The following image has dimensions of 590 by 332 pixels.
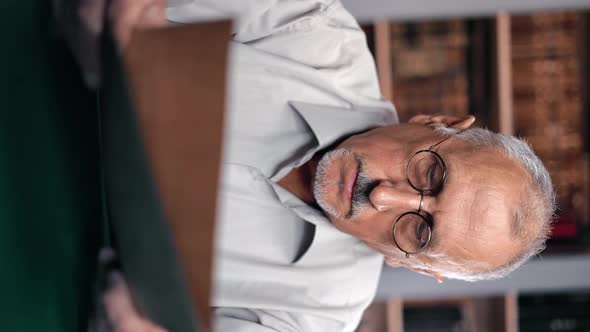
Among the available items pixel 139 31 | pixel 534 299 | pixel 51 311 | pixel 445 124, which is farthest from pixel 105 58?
pixel 534 299

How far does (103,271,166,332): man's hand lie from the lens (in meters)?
0.60

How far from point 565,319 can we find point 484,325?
31cm

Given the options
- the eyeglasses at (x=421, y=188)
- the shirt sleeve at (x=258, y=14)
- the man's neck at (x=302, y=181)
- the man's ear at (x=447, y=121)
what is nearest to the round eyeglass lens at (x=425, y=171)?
the eyeglasses at (x=421, y=188)

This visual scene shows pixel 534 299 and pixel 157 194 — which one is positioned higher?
pixel 157 194

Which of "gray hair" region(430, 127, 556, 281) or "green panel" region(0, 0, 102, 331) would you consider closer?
"green panel" region(0, 0, 102, 331)

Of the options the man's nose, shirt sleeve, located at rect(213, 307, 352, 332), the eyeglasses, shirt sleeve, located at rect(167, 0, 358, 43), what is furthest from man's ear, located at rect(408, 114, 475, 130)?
shirt sleeve, located at rect(213, 307, 352, 332)

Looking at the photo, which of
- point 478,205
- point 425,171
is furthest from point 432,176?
point 478,205

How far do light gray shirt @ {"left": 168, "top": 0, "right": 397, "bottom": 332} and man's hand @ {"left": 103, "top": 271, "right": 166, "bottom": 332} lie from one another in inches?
26.9

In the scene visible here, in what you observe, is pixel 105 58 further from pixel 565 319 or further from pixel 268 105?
pixel 565 319

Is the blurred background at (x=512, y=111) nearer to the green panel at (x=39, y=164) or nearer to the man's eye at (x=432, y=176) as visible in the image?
the man's eye at (x=432, y=176)

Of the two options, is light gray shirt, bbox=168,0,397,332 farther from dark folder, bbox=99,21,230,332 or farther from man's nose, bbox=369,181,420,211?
dark folder, bbox=99,21,230,332

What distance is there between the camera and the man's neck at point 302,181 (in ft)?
4.61

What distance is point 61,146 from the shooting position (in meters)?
0.60

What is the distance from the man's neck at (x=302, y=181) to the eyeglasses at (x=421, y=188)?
0.83 ft
